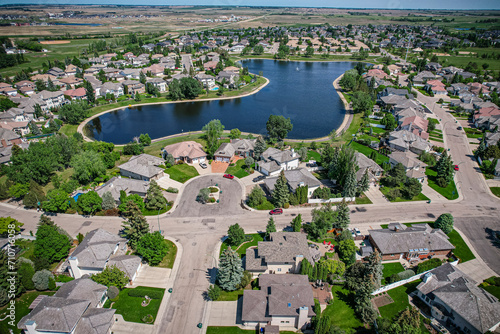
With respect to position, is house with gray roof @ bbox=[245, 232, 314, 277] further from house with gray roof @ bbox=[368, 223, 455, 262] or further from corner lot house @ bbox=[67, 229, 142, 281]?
corner lot house @ bbox=[67, 229, 142, 281]

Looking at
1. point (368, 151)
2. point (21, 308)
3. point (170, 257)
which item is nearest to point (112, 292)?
point (170, 257)

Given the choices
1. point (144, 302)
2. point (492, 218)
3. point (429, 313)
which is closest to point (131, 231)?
point (144, 302)

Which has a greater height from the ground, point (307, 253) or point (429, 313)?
point (307, 253)

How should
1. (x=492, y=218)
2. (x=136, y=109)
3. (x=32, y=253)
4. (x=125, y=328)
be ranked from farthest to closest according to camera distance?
1. (x=136, y=109)
2. (x=492, y=218)
3. (x=32, y=253)
4. (x=125, y=328)

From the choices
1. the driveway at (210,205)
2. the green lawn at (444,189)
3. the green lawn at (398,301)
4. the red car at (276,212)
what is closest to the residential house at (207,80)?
the driveway at (210,205)

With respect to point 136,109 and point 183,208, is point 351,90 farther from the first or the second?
point 183,208

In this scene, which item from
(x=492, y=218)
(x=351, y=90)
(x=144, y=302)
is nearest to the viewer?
(x=144, y=302)
